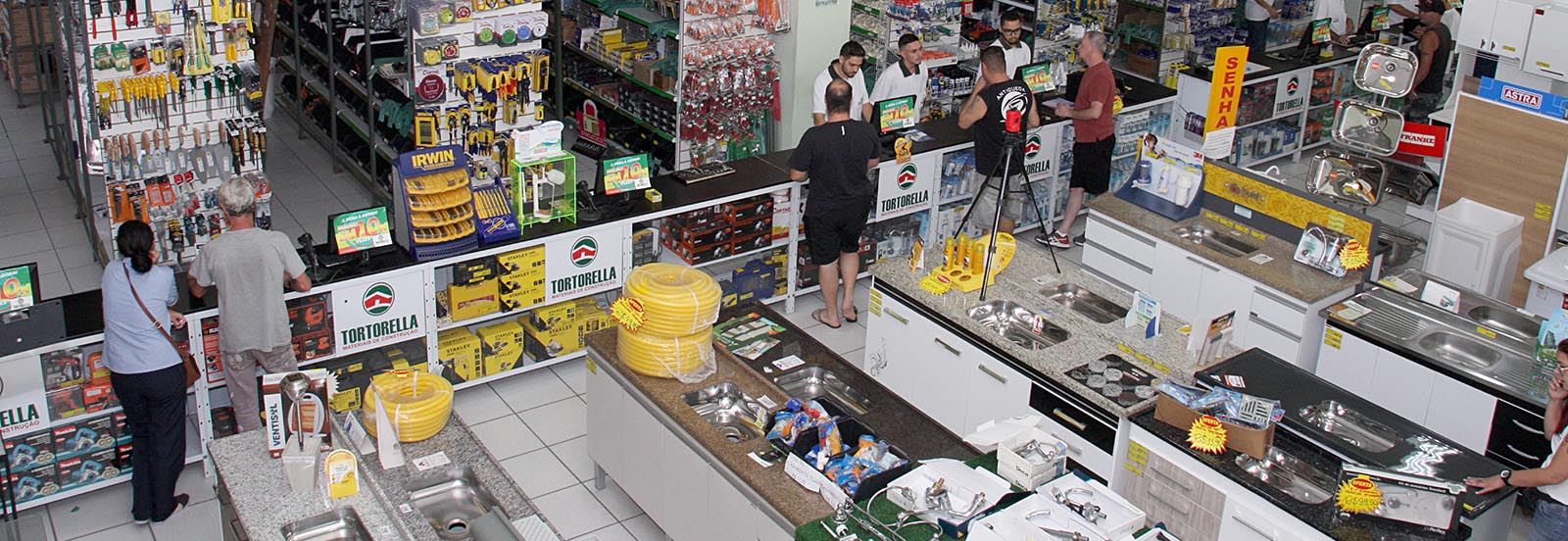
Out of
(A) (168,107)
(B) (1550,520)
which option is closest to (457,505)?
(A) (168,107)

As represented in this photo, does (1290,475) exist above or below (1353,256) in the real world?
below

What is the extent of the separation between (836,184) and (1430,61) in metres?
6.67

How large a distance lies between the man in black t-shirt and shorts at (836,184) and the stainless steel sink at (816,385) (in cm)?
202

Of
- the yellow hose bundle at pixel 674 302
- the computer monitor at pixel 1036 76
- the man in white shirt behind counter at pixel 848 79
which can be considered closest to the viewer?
the yellow hose bundle at pixel 674 302

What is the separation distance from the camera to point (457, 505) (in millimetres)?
5051

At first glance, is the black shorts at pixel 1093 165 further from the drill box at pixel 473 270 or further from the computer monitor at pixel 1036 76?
the drill box at pixel 473 270

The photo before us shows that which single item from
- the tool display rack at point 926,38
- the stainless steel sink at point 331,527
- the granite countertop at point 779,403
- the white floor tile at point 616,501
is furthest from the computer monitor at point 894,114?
the stainless steel sink at point 331,527

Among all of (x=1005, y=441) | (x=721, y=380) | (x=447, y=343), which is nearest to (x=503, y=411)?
(x=447, y=343)

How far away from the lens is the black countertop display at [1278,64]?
11.1 meters

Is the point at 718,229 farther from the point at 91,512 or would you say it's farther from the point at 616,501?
the point at 91,512

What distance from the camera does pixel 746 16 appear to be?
9.82 m

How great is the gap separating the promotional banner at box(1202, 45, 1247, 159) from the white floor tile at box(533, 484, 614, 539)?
4450 millimetres

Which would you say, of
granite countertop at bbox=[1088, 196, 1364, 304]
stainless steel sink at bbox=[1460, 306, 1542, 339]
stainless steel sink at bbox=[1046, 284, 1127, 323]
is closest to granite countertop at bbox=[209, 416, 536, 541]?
stainless steel sink at bbox=[1046, 284, 1127, 323]

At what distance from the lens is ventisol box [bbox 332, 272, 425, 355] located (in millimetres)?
6758
